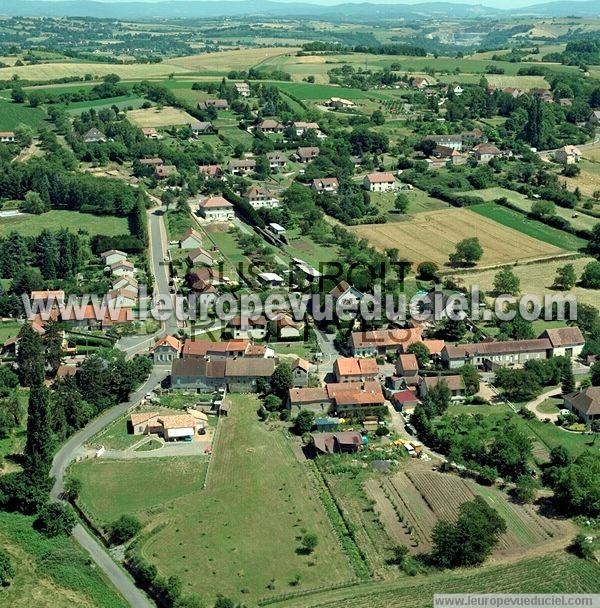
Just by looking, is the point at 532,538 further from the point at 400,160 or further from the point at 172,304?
the point at 400,160

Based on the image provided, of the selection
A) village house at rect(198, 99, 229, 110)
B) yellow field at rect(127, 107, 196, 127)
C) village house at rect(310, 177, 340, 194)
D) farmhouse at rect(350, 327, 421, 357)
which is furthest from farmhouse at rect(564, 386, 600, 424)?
village house at rect(198, 99, 229, 110)

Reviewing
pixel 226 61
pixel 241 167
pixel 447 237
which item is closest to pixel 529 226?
pixel 447 237

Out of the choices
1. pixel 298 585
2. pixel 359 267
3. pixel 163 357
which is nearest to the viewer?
Answer: pixel 298 585

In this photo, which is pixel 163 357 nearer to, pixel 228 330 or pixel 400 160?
pixel 228 330

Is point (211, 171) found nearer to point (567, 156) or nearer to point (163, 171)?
point (163, 171)

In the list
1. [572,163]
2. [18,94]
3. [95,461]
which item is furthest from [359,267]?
[18,94]

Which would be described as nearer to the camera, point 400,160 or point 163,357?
point 163,357

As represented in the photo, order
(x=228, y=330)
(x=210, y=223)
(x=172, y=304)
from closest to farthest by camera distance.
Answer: (x=228, y=330), (x=172, y=304), (x=210, y=223)
